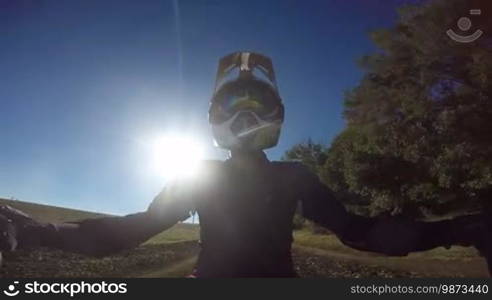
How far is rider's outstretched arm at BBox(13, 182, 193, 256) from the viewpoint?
1572 mm

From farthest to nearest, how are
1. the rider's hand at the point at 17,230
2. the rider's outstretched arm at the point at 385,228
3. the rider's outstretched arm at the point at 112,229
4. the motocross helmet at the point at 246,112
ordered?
the motocross helmet at the point at 246,112 < the rider's outstretched arm at the point at 385,228 < the rider's outstretched arm at the point at 112,229 < the rider's hand at the point at 17,230

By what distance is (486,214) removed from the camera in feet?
5.54

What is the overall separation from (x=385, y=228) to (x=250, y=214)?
1.90ft

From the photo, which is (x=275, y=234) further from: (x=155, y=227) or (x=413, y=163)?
(x=413, y=163)

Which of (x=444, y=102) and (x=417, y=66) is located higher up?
(x=417, y=66)

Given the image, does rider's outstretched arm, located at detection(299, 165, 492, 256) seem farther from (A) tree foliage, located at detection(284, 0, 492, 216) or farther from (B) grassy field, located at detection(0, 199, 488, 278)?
(A) tree foliage, located at detection(284, 0, 492, 216)

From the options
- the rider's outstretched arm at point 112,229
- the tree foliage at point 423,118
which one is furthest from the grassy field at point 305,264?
the rider's outstretched arm at point 112,229

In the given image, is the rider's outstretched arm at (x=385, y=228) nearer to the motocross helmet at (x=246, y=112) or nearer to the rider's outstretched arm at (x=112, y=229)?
the motocross helmet at (x=246, y=112)

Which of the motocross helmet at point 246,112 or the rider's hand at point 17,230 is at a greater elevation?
the motocross helmet at point 246,112

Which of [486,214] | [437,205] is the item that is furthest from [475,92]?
[486,214]

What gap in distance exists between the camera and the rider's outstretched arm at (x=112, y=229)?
157cm

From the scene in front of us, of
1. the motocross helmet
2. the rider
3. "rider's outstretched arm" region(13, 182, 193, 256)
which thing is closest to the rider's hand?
"rider's outstretched arm" region(13, 182, 193, 256)

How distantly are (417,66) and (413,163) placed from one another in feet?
14.8

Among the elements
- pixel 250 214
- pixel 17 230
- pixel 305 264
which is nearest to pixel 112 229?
pixel 17 230
